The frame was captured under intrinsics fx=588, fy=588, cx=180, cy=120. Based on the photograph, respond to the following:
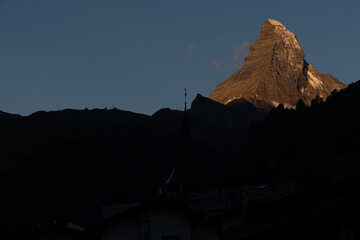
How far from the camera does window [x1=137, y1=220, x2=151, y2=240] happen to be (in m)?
33.6

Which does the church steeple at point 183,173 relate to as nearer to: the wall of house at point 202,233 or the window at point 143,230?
the wall of house at point 202,233

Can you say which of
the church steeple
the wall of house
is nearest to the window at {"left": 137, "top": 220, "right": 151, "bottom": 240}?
the wall of house

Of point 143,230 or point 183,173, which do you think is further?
point 183,173

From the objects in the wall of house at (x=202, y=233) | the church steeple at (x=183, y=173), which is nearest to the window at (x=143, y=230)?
the wall of house at (x=202, y=233)

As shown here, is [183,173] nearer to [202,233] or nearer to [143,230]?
[202,233]

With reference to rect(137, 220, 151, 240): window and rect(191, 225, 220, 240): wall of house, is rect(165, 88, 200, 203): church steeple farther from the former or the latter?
rect(137, 220, 151, 240): window

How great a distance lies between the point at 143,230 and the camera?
33.7 meters

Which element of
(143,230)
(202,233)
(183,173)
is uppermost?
(183,173)

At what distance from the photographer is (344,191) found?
40312mm

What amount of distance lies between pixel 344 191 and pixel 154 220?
1426 cm

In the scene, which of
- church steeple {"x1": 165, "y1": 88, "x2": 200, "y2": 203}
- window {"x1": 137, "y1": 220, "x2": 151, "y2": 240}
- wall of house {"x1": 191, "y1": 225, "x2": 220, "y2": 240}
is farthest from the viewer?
church steeple {"x1": 165, "y1": 88, "x2": 200, "y2": 203}

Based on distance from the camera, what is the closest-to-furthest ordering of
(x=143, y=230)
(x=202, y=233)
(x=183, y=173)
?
(x=143, y=230) → (x=202, y=233) → (x=183, y=173)

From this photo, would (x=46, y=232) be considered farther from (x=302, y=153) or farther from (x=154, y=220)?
(x=302, y=153)

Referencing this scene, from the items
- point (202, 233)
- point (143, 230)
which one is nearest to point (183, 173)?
point (202, 233)
